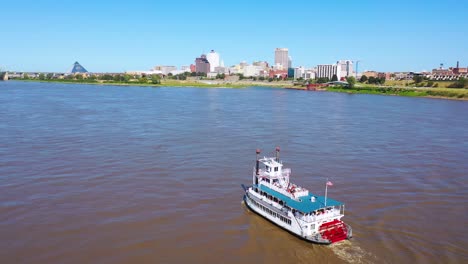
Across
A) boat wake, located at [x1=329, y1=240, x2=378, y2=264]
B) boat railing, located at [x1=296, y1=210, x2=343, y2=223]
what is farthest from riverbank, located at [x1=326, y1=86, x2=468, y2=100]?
boat wake, located at [x1=329, y1=240, x2=378, y2=264]

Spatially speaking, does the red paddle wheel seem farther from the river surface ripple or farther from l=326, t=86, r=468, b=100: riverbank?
l=326, t=86, r=468, b=100: riverbank

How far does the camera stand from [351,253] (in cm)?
1698

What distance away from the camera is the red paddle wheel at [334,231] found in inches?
699

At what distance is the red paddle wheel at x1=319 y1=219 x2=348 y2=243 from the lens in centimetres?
1777

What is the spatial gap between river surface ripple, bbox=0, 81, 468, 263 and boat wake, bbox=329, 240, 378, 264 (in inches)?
1.7

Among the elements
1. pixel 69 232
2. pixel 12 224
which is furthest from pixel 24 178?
pixel 69 232

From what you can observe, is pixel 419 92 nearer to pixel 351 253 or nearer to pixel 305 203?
pixel 305 203

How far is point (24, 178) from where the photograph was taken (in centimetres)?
2569

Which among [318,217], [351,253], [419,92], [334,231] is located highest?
[419,92]

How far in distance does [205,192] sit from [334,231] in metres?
8.79

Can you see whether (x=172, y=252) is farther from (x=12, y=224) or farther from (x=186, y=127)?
(x=186, y=127)

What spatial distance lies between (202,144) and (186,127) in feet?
34.4

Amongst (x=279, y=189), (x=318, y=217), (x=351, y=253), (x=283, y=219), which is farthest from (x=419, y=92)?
(x=351, y=253)

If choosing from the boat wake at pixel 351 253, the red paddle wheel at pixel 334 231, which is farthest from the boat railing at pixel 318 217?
the boat wake at pixel 351 253
